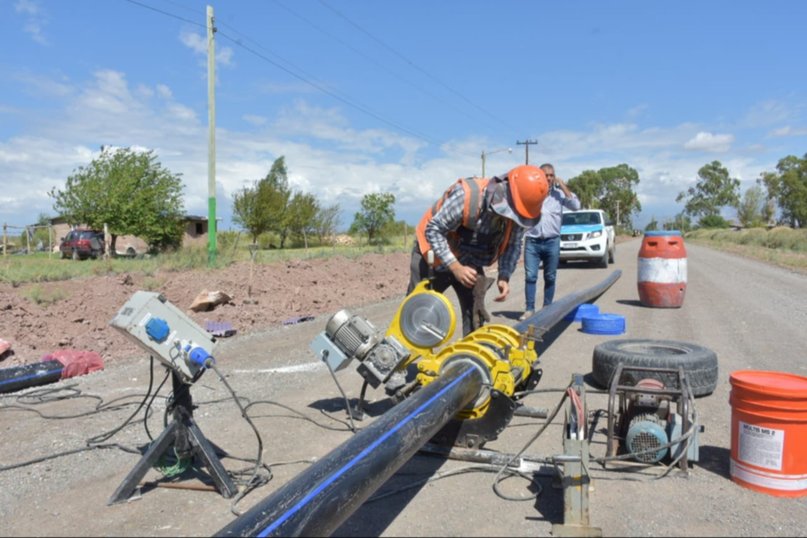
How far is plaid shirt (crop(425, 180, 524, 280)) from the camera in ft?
17.0

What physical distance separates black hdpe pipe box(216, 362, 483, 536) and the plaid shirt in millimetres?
1780

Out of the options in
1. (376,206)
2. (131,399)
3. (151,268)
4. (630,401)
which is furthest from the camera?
(376,206)

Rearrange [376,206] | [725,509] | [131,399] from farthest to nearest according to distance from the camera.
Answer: [376,206]
[131,399]
[725,509]

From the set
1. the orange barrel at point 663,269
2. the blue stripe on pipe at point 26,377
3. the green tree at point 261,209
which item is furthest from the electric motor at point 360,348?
the green tree at point 261,209

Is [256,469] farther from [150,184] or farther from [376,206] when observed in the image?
[376,206]

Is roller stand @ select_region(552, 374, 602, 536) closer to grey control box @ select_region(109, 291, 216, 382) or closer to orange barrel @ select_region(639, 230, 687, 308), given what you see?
grey control box @ select_region(109, 291, 216, 382)

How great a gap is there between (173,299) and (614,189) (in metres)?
105

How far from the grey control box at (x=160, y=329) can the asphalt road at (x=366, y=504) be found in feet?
2.64

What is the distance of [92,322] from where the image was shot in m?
9.77

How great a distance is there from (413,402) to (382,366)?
3.92ft

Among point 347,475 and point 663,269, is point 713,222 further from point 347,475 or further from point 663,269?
point 347,475

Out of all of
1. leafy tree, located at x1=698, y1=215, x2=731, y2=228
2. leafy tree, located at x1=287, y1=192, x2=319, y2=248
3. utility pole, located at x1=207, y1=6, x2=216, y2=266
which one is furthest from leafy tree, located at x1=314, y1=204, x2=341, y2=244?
leafy tree, located at x1=698, y1=215, x2=731, y2=228

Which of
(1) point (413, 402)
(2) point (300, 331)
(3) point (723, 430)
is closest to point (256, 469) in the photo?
(1) point (413, 402)

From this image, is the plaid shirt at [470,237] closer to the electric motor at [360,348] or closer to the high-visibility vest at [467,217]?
the high-visibility vest at [467,217]
